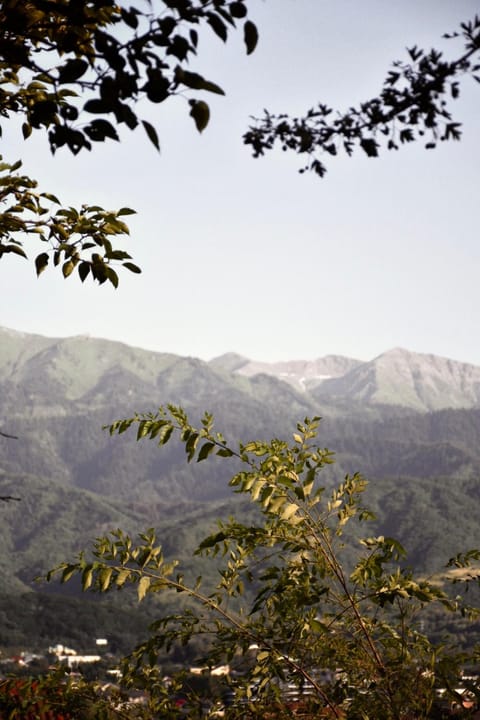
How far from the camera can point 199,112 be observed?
217cm

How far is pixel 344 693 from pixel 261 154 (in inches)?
153

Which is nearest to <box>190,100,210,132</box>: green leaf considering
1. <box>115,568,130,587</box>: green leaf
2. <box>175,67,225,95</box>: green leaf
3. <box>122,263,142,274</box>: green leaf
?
<box>175,67,225,95</box>: green leaf

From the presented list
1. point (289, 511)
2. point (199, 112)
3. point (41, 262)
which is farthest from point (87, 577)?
point (199, 112)

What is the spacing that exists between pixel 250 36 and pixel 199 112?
12.9 inches

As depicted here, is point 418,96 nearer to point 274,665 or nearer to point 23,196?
point 23,196

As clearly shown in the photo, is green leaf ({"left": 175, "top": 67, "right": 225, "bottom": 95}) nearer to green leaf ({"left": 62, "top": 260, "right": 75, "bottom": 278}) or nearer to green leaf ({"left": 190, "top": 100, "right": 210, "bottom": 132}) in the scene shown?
green leaf ({"left": 190, "top": 100, "right": 210, "bottom": 132})

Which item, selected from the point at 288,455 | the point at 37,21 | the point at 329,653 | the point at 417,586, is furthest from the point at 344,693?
the point at 37,21

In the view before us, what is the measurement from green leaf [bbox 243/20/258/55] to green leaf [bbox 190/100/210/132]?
0.26 meters

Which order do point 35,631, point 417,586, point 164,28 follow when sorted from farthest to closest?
1. point 35,631
2. point 417,586
3. point 164,28

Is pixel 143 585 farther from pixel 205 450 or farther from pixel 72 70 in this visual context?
pixel 72 70

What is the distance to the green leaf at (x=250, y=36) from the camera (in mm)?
2227

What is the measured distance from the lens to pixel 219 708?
3709mm

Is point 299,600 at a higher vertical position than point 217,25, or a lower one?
lower

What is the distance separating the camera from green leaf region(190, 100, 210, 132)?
2.16 metres
